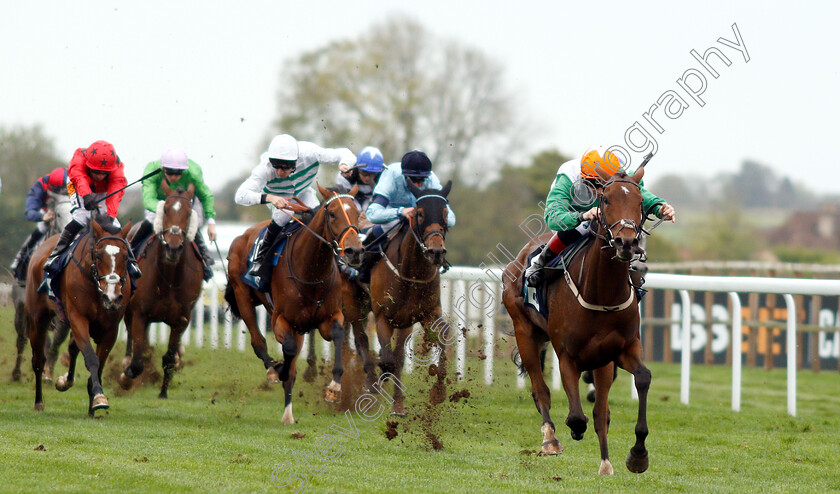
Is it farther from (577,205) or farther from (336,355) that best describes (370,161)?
(577,205)

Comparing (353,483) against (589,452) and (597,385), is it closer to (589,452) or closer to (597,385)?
(597,385)

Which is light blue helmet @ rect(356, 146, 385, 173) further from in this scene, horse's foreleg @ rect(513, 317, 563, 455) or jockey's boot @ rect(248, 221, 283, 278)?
horse's foreleg @ rect(513, 317, 563, 455)

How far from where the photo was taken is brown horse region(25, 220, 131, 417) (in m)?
7.73

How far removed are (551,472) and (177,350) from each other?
4.88 meters

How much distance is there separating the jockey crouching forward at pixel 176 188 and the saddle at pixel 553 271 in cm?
371

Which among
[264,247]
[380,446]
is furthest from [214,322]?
[380,446]

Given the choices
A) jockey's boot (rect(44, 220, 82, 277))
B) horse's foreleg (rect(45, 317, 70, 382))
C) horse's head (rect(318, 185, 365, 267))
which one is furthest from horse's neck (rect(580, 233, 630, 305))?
horse's foreleg (rect(45, 317, 70, 382))

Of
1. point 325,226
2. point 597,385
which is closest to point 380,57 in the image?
point 325,226

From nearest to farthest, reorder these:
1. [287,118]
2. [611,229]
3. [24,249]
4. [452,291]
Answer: [611,229], [24,249], [452,291], [287,118]

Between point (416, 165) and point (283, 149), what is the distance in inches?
44.2

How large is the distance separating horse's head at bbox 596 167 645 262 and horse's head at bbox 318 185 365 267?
231cm

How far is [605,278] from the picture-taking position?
18.6ft

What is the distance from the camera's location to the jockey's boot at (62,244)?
8.38 meters

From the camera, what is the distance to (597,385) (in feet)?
20.4
